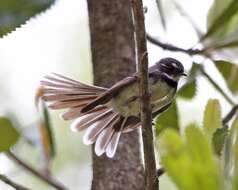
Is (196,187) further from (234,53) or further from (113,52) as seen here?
(234,53)

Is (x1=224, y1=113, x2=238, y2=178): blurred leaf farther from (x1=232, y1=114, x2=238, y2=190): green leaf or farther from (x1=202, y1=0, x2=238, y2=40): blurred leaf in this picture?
(x1=202, y1=0, x2=238, y2=40): blurred leaf

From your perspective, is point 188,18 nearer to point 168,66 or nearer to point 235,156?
point 168,66

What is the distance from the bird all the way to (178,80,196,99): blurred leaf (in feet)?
0.09

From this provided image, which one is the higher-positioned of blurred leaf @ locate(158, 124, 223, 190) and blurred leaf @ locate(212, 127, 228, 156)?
blurred leaf @ locate(158, 124, 223, 190)

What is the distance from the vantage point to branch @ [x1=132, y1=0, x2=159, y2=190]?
31.5 inches

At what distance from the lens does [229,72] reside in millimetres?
1574

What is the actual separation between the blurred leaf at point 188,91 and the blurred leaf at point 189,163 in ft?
3.59

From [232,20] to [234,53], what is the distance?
0.11 m

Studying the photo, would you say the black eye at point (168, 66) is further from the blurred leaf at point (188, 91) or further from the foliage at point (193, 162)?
the foliage at point (193, 162)

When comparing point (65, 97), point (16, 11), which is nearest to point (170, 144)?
point (16, 11)

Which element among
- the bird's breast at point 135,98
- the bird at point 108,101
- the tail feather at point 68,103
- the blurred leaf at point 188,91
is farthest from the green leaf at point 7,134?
the blurred leaf at point 188,91

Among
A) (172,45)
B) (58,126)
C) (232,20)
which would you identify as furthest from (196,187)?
(58,126)

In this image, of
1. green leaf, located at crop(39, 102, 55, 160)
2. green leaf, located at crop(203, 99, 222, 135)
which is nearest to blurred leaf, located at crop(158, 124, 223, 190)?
green leaf, located at crop(203, 99, 222, 135)

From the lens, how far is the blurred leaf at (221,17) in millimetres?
1485
